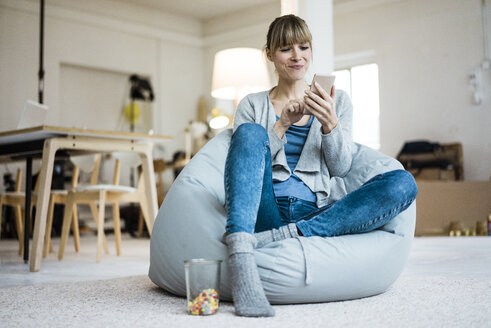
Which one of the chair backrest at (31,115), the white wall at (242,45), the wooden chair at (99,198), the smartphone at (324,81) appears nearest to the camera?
the smartphone at (324,81)

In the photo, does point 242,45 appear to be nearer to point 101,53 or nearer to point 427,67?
point 101,53

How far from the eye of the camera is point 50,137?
10.6 feet

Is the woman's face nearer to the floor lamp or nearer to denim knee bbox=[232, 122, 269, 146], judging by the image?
denim knee bbox=[232, 122, 269, 146]

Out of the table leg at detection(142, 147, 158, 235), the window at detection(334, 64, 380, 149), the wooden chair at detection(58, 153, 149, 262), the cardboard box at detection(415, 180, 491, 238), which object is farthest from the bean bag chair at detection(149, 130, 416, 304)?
the window at detection(334, 64, 380, 149)

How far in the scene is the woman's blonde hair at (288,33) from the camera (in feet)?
7.04

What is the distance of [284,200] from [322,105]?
0.37m

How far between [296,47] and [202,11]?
6843 millimetres

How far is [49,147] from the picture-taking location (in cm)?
311

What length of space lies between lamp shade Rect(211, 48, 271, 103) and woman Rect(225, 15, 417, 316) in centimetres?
171

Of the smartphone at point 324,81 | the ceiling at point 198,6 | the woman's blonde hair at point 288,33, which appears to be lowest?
the smartphone at point 324,81

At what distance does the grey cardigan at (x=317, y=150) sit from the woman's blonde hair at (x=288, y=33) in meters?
0.24

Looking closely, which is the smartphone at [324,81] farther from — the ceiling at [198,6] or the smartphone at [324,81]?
the ceiling at [198,6]

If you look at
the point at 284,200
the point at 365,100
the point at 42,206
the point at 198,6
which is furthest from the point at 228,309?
the point at 198,6

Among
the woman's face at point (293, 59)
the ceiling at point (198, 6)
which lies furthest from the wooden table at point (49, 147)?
the ceiling at point (198, 6)
